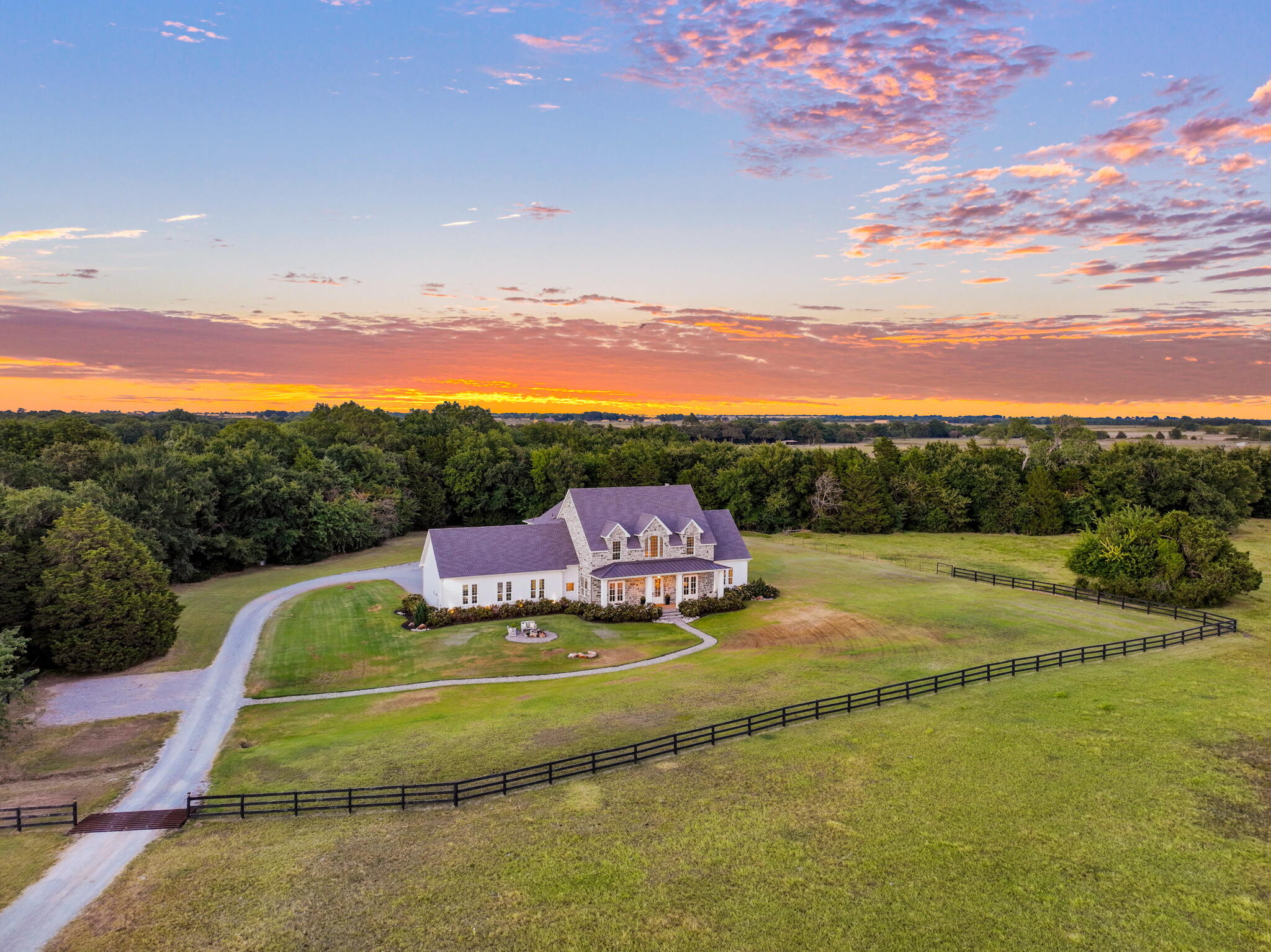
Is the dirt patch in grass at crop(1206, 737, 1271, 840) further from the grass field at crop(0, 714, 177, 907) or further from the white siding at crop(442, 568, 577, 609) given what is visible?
the white siding at crop(442, 568, 577, 609)

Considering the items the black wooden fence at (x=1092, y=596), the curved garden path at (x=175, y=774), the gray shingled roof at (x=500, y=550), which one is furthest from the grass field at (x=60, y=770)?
the black wooden fence at (x=1092, y=596)

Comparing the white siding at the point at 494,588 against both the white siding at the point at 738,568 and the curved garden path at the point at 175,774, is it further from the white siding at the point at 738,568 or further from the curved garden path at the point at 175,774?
Answer: the white siding at the point at 738,568

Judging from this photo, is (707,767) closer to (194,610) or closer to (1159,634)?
(1159,634)

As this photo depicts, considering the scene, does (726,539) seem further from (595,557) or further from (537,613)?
(537,613)

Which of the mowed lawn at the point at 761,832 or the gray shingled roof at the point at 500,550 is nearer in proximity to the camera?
the mowed lawn at the point at 761,832

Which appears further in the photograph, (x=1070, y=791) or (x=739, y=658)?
(x=739, y=658)

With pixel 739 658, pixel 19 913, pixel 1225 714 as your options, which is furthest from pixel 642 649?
pixel 19 913
